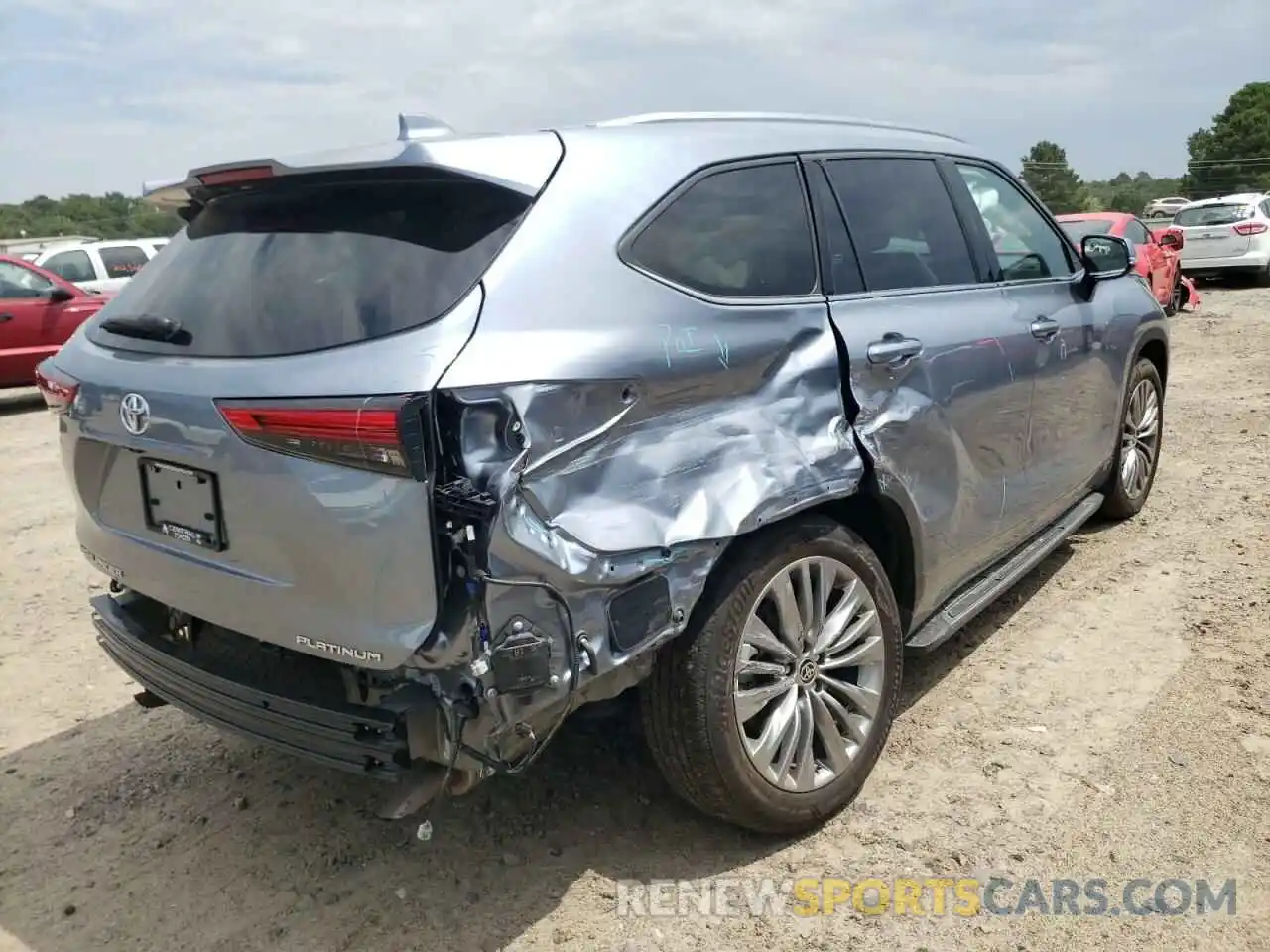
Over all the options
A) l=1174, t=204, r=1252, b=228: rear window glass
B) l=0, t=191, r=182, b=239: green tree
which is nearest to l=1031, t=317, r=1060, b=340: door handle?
l=1174, t=204, r=1252, b=228: rear window glass

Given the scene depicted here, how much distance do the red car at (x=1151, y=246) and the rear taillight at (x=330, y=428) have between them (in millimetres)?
12558

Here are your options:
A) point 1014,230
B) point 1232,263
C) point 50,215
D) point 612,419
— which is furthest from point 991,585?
point 50,215

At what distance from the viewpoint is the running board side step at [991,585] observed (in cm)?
337

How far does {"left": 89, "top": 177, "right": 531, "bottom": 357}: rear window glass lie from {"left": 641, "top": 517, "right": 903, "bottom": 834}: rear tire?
1022 mm

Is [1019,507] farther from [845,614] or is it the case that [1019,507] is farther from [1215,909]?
[1215,909]

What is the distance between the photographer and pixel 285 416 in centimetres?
220

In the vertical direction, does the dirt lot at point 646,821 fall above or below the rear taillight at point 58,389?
below

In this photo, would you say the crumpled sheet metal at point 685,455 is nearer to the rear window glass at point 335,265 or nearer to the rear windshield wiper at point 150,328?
the rear window glass at point 335,265

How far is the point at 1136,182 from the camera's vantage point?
59.0m

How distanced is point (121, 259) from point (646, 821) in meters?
15.7

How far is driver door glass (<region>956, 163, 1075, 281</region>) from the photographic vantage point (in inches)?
157

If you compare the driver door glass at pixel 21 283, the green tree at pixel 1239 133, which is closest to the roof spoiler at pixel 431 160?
the driver door glass at pixel 21 283

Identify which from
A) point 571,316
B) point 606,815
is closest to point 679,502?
point 571,316

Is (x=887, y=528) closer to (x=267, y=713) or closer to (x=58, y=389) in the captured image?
(x=267, y=713)
